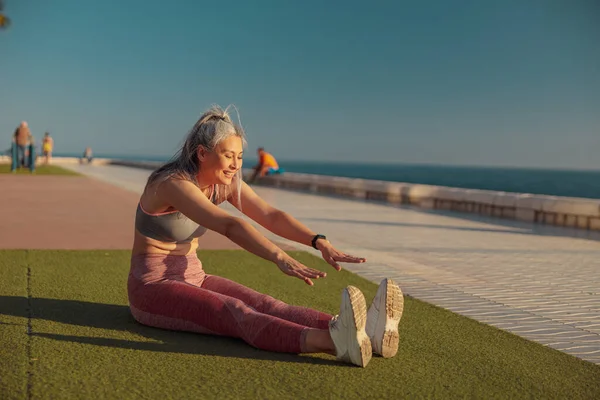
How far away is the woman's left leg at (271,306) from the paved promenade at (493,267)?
5.35 ft

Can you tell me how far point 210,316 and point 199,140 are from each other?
1012 millimetres

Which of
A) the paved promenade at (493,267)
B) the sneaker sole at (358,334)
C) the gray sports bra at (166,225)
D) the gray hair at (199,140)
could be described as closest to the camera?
the sneaker sole at (358,334)

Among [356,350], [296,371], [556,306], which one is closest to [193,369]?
[296,371]

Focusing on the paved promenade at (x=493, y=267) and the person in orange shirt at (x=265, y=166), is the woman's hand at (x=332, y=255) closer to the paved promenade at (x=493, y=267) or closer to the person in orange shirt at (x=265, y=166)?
the paved promenade at (x=493, y=267)

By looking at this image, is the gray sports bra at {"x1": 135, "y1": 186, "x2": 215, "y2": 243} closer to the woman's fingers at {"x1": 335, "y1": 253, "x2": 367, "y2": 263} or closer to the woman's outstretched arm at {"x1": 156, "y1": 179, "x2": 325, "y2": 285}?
the woman's outstretched arm at {"x1": 156, "y1": 179, "x2": 325, "y2": 285}

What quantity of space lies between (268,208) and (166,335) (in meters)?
0.98

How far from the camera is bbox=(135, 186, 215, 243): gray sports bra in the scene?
448cm

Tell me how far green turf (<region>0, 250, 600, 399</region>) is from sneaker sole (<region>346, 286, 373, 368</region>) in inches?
3.1

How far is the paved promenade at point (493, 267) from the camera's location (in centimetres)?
553

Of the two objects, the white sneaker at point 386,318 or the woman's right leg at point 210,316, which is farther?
the woman's right leg at point 210,316

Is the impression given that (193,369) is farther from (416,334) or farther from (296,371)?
(416,334)

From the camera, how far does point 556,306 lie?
6164 mm

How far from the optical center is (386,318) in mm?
3955

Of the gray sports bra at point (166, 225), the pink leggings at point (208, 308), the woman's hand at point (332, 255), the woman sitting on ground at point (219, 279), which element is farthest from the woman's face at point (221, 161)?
the woman's hand at point (332, 255)
